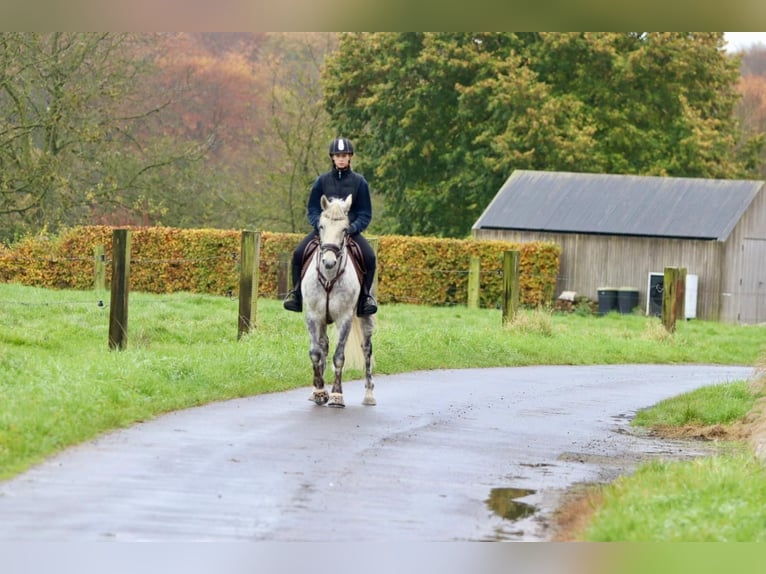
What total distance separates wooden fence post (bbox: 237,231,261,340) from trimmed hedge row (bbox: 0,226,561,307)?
690 inches

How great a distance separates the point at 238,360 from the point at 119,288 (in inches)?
83.2

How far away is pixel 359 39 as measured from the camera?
5922 centimetres

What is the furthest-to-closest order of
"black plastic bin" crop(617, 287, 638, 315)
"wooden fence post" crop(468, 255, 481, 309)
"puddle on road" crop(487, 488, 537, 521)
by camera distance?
"black plastic bin" crop(617, 287, 638, 315), "wooden fence post" crop(468, 255, 481, 309), "puddle on road" crop(487, 488, 537, 521)

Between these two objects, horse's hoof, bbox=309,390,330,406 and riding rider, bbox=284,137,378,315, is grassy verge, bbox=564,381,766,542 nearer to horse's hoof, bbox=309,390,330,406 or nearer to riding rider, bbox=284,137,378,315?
horse's hoof, bbox=309,390,330,406

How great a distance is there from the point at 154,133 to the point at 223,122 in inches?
274

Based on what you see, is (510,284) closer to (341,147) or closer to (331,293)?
(331,293)

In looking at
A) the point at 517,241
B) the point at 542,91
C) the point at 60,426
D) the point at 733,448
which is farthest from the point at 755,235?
the point at 60,426

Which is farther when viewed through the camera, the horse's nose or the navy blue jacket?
the navy blue jacket

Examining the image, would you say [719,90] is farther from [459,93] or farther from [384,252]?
[384,252]

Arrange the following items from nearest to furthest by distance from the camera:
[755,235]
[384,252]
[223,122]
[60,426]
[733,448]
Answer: [60,426] → [733,448] → [384,252] → [755,235] → [223,122]

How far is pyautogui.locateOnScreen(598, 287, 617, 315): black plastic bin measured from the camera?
46031 mm

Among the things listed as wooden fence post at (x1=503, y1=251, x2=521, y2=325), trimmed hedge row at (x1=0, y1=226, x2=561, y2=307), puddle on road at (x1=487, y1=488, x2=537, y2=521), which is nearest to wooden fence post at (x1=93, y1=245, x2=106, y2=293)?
trimmed hedge row at (x1=0, y1=226, x2=561, y2=307)

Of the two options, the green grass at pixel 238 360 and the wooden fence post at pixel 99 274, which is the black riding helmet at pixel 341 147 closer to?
the green grass at pixel 238 360

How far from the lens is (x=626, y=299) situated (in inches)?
1817
